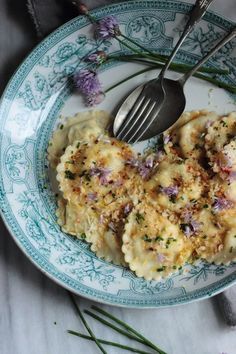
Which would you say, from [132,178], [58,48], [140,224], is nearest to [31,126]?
[58,48]

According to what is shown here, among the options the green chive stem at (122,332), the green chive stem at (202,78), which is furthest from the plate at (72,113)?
the green chive stem at (122,332)

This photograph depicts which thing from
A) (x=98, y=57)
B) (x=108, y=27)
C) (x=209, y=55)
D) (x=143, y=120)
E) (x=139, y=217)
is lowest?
(x=139, y=217)

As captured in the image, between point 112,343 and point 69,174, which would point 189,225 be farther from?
point 112,343

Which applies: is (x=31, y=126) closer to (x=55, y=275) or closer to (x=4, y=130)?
(x=4, y=130)

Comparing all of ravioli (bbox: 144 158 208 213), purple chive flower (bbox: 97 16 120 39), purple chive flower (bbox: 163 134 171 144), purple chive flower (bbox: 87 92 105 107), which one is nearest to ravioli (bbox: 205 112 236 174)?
ravioli (bbox: 144 158 208 213)

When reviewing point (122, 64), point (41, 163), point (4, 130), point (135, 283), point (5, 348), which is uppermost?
point (122, 64)

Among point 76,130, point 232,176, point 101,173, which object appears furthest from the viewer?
point 76,130

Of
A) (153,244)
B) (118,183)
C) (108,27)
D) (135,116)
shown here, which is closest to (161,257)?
(153,244)

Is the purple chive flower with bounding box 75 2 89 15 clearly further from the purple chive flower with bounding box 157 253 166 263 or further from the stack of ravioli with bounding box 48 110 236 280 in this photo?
the purple chive flower with bounding box 157 253 166 263
